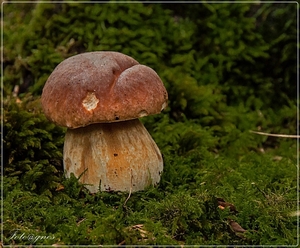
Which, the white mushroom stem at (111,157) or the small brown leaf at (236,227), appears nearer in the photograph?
the small brown leaf at (236,227)

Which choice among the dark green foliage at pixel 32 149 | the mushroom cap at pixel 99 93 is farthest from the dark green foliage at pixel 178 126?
the mushroom cap at pixel 99 93

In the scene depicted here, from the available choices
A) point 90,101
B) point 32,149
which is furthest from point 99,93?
point 32,149

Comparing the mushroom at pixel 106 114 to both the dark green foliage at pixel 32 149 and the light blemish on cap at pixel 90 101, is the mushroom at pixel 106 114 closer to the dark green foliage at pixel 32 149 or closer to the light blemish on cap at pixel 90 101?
the light blemish on cap at pixel 90 101

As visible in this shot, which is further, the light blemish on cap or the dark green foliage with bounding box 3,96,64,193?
the dark green foliage with bounding box 3,96,64,193

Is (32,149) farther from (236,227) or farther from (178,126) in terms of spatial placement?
(236,227)

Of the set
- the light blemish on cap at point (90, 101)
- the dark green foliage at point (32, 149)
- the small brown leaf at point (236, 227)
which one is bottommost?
the small brown leaf at point (236, 227)

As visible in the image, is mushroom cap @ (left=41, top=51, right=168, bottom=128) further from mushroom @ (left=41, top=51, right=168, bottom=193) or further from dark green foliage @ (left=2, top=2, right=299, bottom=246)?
dark green foliage @ (left=2, top=2, right=299, bottom=246)

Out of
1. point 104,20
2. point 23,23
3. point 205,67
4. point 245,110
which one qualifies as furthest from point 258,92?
point 23,23

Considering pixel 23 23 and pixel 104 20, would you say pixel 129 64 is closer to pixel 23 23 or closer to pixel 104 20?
pixel 104 20

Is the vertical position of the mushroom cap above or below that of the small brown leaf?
above

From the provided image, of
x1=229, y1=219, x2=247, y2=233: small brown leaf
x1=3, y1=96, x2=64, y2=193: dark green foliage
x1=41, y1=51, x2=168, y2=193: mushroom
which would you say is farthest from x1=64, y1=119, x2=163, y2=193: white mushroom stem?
x1=229, y1=219, x2=247, y2=233: small brown leaf
